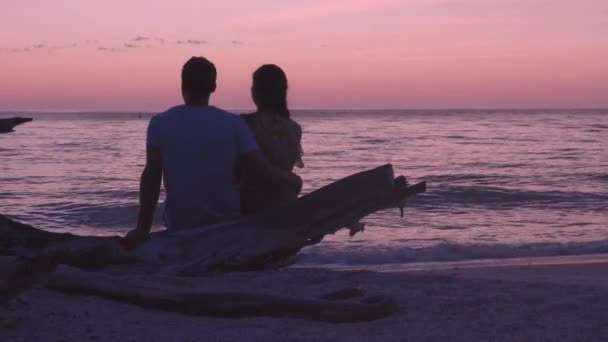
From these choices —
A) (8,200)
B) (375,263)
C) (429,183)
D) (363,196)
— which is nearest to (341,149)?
→ (429,183)

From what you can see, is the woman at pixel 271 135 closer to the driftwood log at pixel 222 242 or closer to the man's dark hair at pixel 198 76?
the driftwood log at pixel 222 242

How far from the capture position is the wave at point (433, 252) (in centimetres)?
976

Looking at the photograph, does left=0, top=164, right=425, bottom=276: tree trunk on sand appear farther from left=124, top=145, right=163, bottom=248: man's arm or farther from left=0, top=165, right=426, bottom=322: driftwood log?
left=124, top=145, right=163, bottom=248: man's arm

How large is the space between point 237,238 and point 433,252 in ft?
17.9

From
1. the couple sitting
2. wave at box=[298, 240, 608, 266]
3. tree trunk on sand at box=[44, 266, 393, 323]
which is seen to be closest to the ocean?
wave at box=[298, 240, 608, 266]

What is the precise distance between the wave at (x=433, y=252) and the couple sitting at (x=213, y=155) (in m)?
4.32

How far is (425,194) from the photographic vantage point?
1694 centimetres

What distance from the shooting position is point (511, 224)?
42.2ft

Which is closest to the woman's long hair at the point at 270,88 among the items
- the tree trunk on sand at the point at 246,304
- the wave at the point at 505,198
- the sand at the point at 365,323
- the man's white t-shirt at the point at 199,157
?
the man's white t-shirt at the point at 199,157

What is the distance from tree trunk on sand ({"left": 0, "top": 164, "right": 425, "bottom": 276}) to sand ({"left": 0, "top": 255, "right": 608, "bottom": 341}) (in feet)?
0.64

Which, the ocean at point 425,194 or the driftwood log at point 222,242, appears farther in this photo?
the ocean at point 425,194

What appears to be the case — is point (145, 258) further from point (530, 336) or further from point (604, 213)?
point (604, 213)

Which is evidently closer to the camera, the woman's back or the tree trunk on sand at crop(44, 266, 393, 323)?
the tree trunk on sand at crop(44, 266, 393, 323)

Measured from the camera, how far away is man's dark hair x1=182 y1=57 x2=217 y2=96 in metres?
4.90
